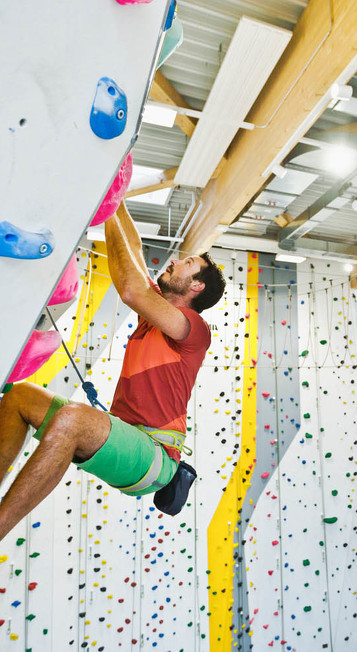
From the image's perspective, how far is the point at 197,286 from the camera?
6.66ft

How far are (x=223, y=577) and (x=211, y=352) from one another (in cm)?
224

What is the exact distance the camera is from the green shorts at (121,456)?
55.6 inches

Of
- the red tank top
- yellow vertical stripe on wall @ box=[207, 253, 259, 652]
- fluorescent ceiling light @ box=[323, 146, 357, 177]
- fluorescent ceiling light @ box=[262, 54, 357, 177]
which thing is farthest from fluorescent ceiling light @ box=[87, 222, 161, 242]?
the red tank top

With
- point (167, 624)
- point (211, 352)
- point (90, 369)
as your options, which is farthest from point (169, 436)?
point (167, 624)

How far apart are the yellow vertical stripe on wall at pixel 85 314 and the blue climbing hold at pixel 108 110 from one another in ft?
11.7

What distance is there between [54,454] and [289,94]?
7.15 ft

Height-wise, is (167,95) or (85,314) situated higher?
(167,95)

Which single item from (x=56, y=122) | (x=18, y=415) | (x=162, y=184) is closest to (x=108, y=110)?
(x=56, y=122)

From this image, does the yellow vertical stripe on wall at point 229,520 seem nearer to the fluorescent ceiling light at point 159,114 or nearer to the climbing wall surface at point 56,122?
the fluorescent ceiling light at point 159,114

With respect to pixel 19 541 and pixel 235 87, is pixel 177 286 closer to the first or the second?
pixel 235 87

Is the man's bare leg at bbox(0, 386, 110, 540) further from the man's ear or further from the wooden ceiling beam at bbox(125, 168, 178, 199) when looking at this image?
the wooden ceiling beam at bbox(125, 168, 178, 199)

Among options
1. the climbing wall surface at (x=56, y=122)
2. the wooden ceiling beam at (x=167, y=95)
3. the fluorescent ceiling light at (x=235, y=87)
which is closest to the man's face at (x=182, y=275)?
the fluorescent ceiling light at (x=235, y=87)

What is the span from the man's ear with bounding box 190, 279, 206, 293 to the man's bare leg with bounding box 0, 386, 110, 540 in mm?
808

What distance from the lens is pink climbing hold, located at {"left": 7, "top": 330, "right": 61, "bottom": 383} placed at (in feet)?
2.85
